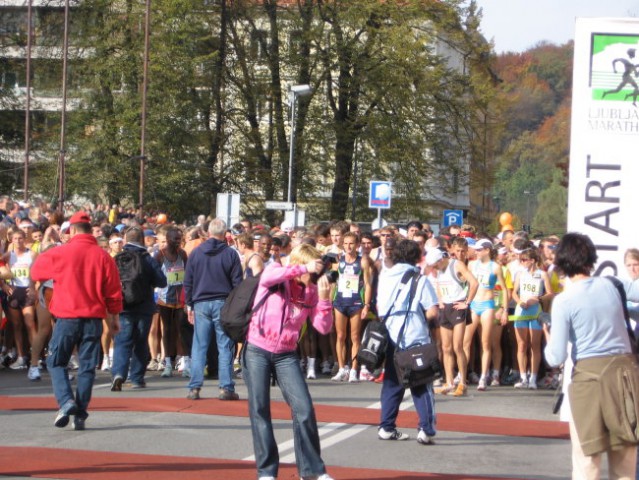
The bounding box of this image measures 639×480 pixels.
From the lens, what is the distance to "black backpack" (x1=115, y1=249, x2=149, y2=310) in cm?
1464

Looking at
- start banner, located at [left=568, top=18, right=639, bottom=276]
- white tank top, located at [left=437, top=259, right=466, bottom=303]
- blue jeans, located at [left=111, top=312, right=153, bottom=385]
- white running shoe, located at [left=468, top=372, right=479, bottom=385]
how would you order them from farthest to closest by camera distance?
1. white running shoe, located at [left=468, top=372, right=479, bottom=385]
2. white tank top, located at [left=437, top=259, right=466, bottom=303]
3. blue jeans, located at [left=111, top=312, right=153, bottom=385]
4. start banner, located at [left=568, top=18, right=639, bottom=276]

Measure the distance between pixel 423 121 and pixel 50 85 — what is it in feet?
51.1

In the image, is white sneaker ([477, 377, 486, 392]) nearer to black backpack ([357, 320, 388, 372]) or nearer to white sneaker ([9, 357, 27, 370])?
black backpack ([357, 320, 388, 372])

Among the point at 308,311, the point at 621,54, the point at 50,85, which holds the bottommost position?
the point at 308,311

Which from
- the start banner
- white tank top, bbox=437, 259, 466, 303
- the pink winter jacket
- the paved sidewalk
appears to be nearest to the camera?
the pink winter jacket

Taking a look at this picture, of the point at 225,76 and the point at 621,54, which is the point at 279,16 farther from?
the point at 621,54

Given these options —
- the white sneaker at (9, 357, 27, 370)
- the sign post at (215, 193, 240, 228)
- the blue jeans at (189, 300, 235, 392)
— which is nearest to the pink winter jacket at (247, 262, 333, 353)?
the blue jeans at (189, 300, 235, 392)

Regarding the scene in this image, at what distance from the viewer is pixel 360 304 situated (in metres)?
17.1

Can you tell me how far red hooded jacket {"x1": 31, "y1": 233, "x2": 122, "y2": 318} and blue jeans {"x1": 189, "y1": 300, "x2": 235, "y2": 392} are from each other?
2468 mm

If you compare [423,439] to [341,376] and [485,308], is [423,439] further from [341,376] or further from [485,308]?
[341,376]

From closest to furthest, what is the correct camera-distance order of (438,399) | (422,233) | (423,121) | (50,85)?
(438,399), (422,233), (423,121), (50,85)

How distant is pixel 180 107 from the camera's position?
1656 inches

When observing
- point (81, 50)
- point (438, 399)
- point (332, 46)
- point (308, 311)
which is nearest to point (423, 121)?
point (332, 46)

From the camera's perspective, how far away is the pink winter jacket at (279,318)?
28.6 ft
